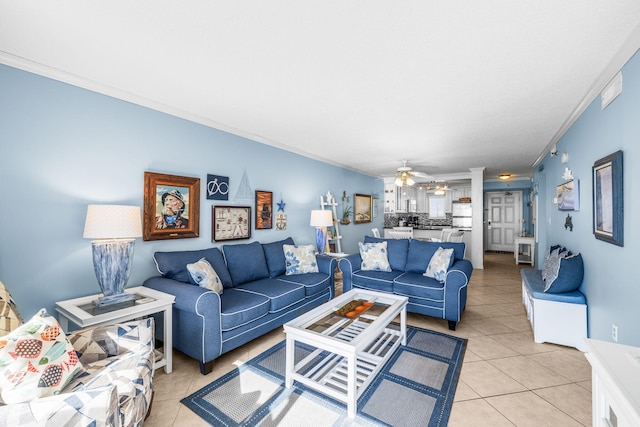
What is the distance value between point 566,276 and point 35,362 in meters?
4.06

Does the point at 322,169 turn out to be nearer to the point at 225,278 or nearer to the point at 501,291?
the point at 225,278

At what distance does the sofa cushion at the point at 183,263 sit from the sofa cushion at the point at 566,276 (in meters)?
3.40

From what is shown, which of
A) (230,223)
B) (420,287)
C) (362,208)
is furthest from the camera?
(362,208)

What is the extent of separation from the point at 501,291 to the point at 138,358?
5183 mm

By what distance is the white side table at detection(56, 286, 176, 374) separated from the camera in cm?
193

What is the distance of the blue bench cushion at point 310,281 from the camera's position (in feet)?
10.9

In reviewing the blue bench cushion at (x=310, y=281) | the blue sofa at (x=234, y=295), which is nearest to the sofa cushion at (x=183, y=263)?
the blue sofa at (x=234, y=295)

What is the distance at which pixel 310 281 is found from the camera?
11.2ft

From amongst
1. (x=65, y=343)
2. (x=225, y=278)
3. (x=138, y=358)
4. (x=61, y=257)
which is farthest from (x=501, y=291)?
(x=61, y=257)

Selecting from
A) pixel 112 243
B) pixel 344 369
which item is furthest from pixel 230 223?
→ pixel 344 369

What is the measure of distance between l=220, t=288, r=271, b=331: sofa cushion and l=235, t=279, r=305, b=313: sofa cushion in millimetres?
76

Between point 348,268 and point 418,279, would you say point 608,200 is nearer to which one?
point 418,279

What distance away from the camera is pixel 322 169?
541 cm

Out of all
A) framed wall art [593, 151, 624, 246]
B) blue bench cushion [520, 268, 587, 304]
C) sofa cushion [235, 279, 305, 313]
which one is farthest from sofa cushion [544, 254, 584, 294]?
sofa cushion [235, 279, 305, 313]
